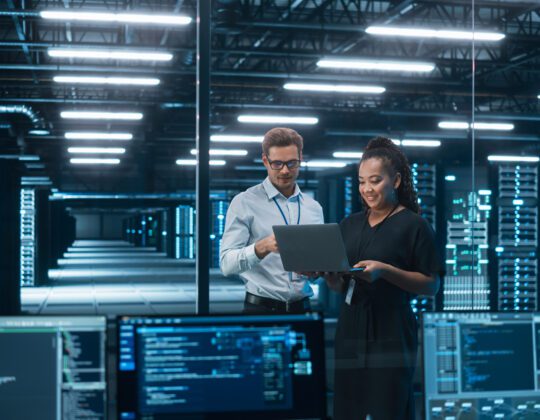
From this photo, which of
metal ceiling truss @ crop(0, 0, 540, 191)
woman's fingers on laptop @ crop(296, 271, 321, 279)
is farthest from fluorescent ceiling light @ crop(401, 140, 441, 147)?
woman's fingers on laptop @ crop(296, 271, 321, 279)

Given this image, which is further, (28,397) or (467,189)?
(467,189)

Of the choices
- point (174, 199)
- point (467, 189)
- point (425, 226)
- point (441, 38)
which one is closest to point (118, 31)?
point (174, 199)

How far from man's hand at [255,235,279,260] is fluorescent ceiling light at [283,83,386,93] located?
200 inches

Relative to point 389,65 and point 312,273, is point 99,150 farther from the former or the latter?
point 312,273

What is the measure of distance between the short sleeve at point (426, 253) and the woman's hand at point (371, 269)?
5.7 inches

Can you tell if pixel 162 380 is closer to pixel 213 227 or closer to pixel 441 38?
pixel 213 227

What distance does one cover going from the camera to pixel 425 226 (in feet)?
8.04

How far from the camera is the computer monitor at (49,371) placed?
5.44 feet

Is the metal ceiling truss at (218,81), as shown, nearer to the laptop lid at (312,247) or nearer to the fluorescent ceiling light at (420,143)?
the fluorescent ceiling light at (420,143)

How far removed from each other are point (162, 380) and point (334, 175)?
4906mm

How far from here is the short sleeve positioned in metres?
2.43

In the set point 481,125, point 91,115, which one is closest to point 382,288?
point 91,115

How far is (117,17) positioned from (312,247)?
4.63 meters

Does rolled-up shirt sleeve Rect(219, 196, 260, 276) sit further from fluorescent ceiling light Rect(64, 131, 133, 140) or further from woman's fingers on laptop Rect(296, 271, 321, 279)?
fluorescent ceiling light Rect(64, 131, 133, 140)
